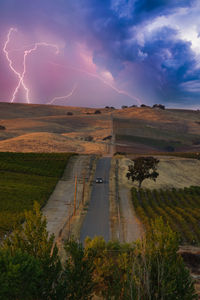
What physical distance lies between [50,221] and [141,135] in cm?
12424

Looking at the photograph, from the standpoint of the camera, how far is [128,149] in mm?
122688

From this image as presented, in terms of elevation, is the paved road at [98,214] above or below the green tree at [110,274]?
above

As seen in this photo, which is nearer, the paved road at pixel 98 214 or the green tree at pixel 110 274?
the green tree at pixel 110 274

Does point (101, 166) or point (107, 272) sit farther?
point (101, 166)

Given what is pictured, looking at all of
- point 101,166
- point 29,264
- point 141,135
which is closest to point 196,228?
point 29,264

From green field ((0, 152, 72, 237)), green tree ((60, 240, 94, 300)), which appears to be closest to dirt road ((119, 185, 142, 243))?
green field ((0, 152, 72, 237))

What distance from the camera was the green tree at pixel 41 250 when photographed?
12.6m

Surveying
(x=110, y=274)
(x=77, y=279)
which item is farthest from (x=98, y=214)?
(x=77, y=279)

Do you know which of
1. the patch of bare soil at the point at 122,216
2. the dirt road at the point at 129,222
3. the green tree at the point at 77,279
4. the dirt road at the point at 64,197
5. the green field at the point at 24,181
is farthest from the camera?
the green field at the point at 24,181

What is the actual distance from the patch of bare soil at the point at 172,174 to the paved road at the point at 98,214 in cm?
939

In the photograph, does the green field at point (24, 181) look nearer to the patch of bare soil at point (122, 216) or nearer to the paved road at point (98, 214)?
the paved road at point (98, 214)

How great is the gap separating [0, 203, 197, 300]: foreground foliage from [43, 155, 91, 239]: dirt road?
62.6 feet

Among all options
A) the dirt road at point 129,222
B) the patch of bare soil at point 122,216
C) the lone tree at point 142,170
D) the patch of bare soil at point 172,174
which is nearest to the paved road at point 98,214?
the patch of bare soil at point 122,216

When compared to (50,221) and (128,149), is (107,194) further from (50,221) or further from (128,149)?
(128,149)
